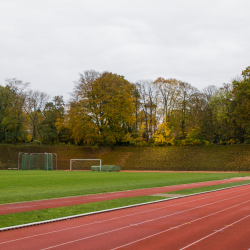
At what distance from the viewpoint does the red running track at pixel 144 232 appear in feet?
21.5

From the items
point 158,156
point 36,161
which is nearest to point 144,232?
point 158,156

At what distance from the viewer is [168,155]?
2142 inches

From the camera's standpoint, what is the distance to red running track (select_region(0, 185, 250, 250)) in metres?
6.55

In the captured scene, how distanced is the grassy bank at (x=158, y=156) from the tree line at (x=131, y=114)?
7.44 ft

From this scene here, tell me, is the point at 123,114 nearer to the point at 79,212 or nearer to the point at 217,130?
the point at 217,130

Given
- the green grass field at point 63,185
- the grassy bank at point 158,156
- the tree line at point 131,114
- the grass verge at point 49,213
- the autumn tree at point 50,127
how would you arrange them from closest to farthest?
the grass verge at point 49,213
the green grass field at point 63,185
the grassy bank at point 158,156
the tree line at point 131,114
the autumn tree at point 50,127

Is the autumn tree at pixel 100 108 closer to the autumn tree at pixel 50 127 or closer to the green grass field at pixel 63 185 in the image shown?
the autumn tree at pixel 50 127

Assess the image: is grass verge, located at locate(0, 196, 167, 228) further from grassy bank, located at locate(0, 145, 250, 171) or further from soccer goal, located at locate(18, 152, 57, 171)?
soccer goal, located at locate(18, 152, 57, 171)

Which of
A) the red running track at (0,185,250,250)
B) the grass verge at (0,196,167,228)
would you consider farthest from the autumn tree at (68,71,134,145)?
the red running track at (0,185,250,250)

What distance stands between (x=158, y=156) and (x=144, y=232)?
156 feet

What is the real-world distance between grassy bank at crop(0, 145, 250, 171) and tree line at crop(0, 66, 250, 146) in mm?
2268

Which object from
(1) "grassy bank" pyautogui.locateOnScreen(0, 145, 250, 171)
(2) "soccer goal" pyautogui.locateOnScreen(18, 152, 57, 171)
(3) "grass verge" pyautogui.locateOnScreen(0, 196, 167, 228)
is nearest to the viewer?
(3) "grass verge" pyautogui.locateOnScreen(0, 196, 167, 228)

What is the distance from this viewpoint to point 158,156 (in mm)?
54812

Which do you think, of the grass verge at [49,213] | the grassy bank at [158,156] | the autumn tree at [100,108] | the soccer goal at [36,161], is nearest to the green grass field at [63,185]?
the grass verge at [49,213]
